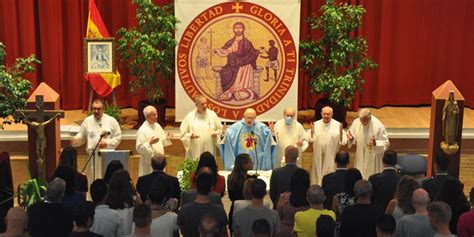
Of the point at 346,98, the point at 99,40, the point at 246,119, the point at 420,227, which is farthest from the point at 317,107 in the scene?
the point at 420,227

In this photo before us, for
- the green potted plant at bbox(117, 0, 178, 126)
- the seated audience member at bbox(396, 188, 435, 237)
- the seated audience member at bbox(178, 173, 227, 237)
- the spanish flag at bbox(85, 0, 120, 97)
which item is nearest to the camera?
the seated audience member at bbox(396, 188, 435, 237)

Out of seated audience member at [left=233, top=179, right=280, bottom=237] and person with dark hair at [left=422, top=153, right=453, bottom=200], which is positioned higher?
person with dark hair at [left=422, top=153, right=453, bottom=200]

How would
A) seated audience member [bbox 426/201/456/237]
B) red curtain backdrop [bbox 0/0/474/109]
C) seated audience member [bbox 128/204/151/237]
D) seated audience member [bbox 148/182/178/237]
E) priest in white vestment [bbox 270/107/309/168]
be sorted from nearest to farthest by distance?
seated audience member [bbox 128/204/151/237] → seated audience member [bbox 426/201/456/237] → seated audience member [bbox 148/182/178/237] → priest in white vestment [bbox 270/107/309/168] → red curtain backdrop [bbox 0/0/474/109]

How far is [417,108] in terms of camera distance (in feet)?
54.2

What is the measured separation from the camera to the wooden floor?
14805 mm

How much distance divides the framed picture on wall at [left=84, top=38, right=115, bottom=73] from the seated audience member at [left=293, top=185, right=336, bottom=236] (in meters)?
7.15

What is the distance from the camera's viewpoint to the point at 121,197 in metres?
7.77

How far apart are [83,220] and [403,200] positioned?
9.77 feet

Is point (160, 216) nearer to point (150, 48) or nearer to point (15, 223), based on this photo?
point (15, 223)

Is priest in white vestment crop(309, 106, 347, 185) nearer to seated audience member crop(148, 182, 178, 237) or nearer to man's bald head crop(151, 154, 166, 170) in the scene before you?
man's bald head crop(151, 154, 166, 170)

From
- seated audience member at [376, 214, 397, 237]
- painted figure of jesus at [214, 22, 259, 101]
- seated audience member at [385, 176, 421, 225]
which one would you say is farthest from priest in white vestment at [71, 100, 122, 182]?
seated audience member at [376, 214, 397, 237]

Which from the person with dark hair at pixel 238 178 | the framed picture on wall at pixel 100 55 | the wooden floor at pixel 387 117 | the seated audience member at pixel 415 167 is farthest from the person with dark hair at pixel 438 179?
the framed picture on wall at pixel 100 55

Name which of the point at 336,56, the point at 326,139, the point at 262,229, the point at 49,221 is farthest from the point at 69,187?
the point at 336,56

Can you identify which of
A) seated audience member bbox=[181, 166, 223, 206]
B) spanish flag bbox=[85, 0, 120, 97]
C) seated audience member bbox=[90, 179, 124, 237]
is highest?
spanish flag bbox=[85, 0, 120, 97]
